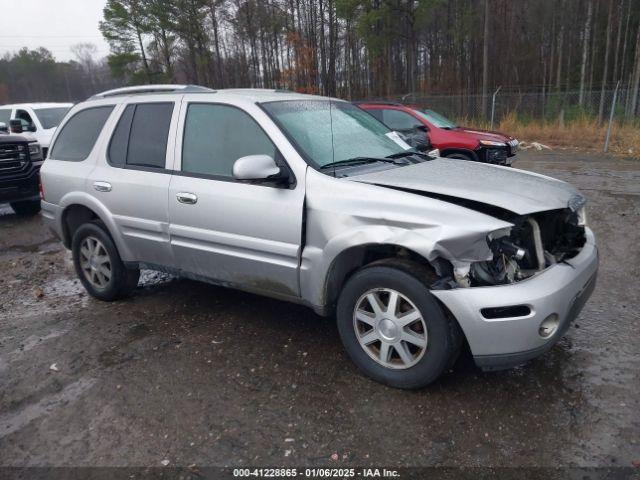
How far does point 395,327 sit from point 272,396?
878 mm

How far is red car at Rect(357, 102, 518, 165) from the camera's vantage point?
9.52 meters

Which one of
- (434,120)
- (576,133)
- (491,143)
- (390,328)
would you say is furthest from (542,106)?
(390,328)

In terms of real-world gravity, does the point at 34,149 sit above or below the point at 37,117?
below

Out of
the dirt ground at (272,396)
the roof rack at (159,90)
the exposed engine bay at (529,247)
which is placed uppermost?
the roof rack at (159,90)

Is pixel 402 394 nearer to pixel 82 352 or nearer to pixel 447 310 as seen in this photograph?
pixel 447 310

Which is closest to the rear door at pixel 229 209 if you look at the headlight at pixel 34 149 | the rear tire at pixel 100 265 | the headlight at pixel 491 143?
the rear tire at pixel 100 265

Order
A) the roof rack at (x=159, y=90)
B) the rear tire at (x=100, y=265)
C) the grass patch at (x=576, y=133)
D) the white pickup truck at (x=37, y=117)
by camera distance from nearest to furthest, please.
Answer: the roof rack at (x=159, y=90) → the rear tire at (x=100, y=265) → the white pickup truck at (x=37, y=117) → the grass patch at (x=576, y=133)

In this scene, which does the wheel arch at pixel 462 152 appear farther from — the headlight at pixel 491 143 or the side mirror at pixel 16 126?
the side mirror at pixel 16 126

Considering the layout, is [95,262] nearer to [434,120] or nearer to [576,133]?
[434,120]

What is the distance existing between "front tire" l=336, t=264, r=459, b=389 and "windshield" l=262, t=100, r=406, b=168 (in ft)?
2.97

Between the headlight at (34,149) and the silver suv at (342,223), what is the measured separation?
514 cm

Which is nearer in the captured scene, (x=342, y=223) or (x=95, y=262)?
(x=342, y=223)

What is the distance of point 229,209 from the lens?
11.5 feet

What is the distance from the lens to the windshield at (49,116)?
11539mm
